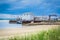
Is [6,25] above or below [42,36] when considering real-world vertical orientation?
above

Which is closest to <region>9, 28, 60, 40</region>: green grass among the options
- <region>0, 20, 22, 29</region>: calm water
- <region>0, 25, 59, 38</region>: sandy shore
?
<region>0, 25, 59, 38</region>: sandy shore

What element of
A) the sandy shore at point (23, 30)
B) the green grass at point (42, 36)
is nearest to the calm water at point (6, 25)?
the sandy shore at point (23, 30)

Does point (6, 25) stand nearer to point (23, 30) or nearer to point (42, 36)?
point (23, 30)

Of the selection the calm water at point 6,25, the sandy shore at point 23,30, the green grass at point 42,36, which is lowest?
the green grass at point 42,36

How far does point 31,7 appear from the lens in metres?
1.91

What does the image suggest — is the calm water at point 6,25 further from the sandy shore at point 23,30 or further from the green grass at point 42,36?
the green grass at point 42,36

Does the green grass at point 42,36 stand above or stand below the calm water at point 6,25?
below

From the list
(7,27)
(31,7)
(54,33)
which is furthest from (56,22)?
(7,27)

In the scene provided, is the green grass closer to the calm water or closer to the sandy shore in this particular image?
the sandy shore

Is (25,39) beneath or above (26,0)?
beneath

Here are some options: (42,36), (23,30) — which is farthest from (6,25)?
(42,36)

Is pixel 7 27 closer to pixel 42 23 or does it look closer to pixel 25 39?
pixel 25 39

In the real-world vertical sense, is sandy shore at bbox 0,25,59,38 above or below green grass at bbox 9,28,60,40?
above

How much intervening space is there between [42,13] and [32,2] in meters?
0.21
